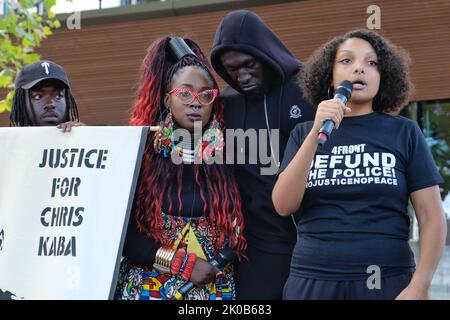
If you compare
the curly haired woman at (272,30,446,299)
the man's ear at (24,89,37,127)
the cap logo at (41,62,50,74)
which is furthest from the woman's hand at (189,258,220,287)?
the cap logo at (41,62,50,74)

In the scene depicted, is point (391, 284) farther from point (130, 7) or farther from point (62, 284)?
point (130, 7)

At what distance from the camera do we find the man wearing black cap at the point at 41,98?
3.63m

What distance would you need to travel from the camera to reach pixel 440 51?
27.4 feet

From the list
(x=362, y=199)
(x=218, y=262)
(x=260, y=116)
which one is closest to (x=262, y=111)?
(x=260, y=116)

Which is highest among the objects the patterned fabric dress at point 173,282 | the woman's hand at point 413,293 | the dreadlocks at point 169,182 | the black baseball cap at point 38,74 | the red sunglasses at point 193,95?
the black baseball cap at point 38,74

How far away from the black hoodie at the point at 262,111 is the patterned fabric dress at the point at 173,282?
0.21 m

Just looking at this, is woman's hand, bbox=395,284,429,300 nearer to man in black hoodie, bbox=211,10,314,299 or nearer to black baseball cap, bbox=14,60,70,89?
man in black hoodie, bbox=211,10,314,299

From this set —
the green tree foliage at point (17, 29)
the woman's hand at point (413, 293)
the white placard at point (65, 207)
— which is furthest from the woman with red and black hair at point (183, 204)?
the green tree foliage at point (17, 29)

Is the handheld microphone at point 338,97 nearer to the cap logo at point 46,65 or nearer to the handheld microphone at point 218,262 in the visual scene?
the handheld microphone at point 218,262

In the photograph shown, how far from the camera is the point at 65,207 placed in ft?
10.9

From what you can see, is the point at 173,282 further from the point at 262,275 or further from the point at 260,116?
the point at 260,116

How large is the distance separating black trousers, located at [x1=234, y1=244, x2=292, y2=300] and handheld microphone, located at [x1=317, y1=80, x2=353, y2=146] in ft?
2.96
